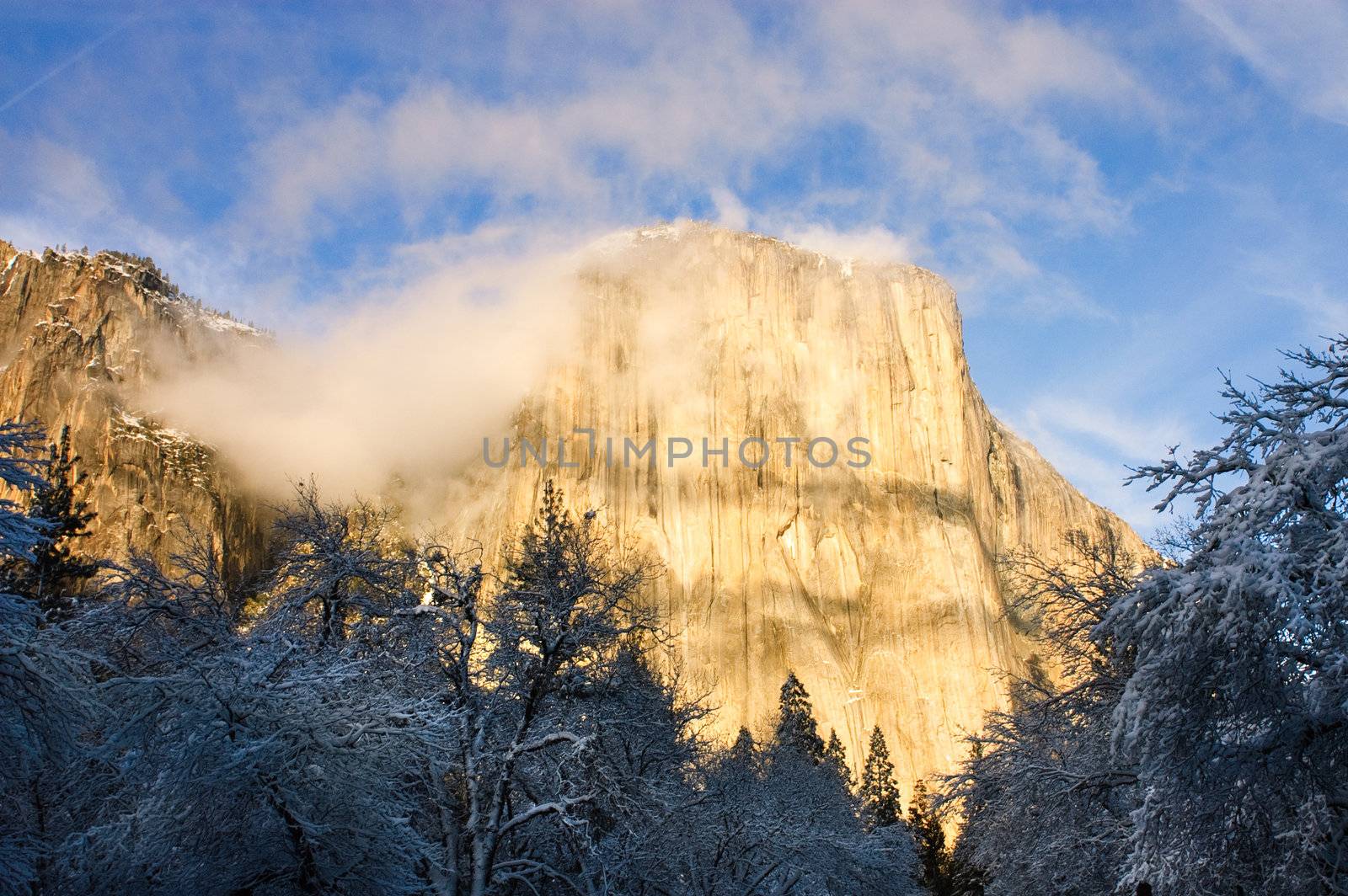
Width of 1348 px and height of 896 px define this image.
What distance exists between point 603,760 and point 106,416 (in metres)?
73.1

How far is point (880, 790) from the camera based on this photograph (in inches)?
2133

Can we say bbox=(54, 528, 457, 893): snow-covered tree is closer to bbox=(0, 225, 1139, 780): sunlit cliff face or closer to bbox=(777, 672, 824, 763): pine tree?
bbox=(777, 672, 824, 763): pine tree

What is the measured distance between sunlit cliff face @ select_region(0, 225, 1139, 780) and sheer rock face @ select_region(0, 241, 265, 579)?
20cm

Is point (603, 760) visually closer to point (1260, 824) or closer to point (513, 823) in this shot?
point (513, 823)

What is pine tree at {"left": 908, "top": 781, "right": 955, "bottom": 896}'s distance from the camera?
43159mm

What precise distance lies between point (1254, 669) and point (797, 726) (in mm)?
46066

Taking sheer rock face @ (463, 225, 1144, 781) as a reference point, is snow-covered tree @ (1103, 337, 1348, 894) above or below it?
below

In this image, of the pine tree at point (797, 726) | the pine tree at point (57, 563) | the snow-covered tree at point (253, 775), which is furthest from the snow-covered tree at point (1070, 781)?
the pine tree at point (797, 726)

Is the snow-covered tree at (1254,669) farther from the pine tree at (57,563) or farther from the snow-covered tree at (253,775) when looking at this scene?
the pine tree at (57,563)

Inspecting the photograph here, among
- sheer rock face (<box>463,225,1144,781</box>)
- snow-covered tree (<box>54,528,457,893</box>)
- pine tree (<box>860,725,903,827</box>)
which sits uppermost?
sheer rock face (<box>463,225,1144,781</box>)

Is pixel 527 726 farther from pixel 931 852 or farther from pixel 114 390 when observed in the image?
pixel 114 390

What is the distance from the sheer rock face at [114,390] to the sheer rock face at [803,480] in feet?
71.3

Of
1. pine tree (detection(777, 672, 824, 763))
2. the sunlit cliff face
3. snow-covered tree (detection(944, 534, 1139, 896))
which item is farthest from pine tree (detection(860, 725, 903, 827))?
snow-covered tree (detection(944, 534, 1139, 896))

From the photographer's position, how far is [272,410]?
89000 mm
